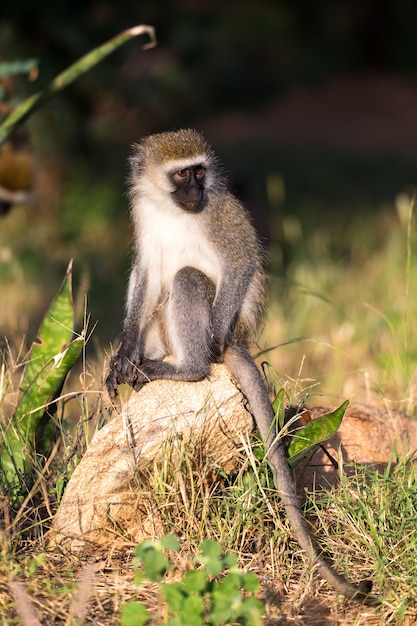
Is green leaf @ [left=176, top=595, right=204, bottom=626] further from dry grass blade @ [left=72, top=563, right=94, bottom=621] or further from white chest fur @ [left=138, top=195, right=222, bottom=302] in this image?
white chest fur @ [left=138, top=195, right=222, bottom=302]

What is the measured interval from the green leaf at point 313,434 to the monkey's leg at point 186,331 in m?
0.48

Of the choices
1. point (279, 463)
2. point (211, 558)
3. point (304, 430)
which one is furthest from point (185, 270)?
point (211, 558)

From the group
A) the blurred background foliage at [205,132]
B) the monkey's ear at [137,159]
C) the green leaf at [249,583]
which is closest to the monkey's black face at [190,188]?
the monkey's ear at [137,159]

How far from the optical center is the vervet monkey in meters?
3.75

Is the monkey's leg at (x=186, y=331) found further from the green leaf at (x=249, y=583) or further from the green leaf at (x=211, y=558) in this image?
the green leaf at (x=249, y=583)

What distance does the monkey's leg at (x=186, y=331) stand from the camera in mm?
3670

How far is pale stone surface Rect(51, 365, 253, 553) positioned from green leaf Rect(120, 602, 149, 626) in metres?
0.58

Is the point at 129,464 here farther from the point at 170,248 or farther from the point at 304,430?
the point at 170,248

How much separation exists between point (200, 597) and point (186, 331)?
130 centimetres

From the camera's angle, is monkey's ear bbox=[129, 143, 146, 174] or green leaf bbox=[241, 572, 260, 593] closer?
green leaf bbox=[241, 572, 260, 593]

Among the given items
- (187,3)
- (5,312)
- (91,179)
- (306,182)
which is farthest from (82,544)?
(187,3)

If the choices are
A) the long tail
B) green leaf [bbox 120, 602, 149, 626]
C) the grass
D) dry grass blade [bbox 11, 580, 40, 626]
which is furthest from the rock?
dry grass blade [bbox 11, 580, 40, 626]

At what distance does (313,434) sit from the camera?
336 centimetres

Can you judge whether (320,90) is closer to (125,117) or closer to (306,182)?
(306,182)
